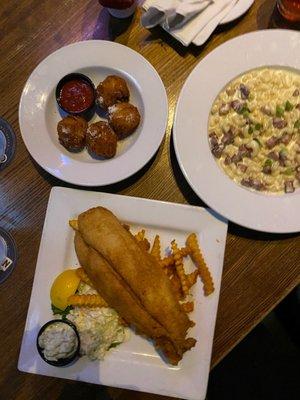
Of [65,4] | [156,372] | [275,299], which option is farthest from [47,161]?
[275,299]

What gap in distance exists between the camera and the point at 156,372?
4.32 ft

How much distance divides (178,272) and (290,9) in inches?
36.7

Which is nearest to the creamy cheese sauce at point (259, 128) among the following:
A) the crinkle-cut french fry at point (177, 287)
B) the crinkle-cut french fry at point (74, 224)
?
the crinkle-cut french fry at point (177, 287)

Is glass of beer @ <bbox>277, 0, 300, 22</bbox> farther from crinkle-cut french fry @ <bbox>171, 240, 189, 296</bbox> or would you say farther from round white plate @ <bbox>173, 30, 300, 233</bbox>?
crinkle-cut french fry @ <bbox>171, 240, 189, 296</bbox>

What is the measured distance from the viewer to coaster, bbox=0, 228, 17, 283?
1431 mm

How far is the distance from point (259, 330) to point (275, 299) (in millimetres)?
432

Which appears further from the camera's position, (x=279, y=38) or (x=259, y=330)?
(x=259, y=330)

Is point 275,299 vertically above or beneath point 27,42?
beneath

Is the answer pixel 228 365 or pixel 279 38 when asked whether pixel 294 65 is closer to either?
pixel 279 38

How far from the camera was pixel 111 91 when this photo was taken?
4.70 feet

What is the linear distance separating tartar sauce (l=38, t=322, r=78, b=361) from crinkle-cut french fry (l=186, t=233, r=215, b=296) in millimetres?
414

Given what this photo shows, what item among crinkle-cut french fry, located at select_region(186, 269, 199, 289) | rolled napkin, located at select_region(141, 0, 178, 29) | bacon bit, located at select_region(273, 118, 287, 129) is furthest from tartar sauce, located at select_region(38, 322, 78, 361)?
rolled napkin, located at select_region(141, 0, 178, 29)

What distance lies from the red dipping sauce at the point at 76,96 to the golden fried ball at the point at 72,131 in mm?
33

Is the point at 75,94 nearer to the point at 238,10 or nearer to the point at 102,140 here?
the point at 102,140
